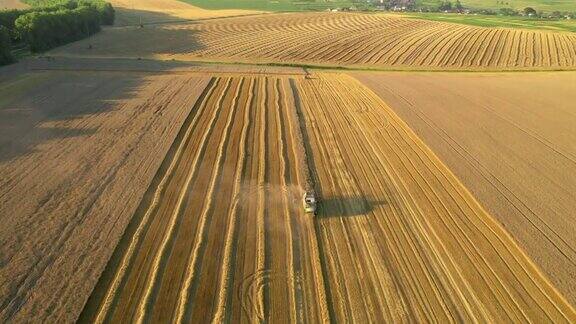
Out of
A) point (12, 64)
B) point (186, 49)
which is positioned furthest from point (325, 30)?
point (12, 64)

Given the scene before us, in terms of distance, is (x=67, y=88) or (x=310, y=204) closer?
(x=310, y=204)

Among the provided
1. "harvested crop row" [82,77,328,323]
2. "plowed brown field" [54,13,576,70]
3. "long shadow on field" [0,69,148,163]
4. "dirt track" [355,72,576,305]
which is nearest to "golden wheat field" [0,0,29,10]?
"plowed brown field" [54,13,576,70]

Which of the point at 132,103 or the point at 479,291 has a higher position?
the point at 132,103

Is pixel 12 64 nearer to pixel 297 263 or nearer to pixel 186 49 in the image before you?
pixel 186 49

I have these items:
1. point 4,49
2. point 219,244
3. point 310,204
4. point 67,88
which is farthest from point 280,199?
point 4,49

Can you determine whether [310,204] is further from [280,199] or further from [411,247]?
[411,247]
